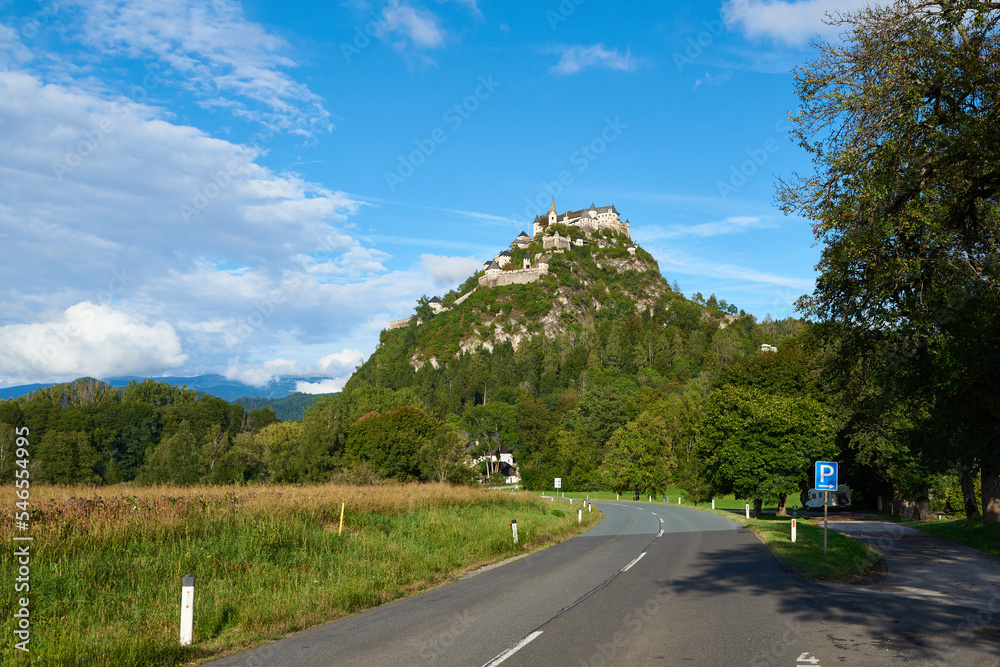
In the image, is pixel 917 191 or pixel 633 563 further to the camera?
pixel 633 563

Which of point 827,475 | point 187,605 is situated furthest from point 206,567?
point 827,475

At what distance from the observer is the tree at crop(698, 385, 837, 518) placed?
42375 mm

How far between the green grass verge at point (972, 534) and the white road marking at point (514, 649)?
19.4 meters

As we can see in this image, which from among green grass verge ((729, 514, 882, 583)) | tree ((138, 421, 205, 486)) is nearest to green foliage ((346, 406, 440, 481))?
tree ((138, 421, 205, 486))

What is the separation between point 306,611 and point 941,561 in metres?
17.9

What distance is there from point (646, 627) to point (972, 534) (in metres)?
22.8

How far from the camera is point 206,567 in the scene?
42.6 feet

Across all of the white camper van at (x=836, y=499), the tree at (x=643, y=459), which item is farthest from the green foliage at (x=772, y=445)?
the tree at (x=643, y=459)

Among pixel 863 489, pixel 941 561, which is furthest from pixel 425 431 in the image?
pixel 941 561

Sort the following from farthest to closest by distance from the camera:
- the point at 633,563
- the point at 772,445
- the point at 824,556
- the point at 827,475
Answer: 1. the point at 772,445
2. the point at 827,475
3. the point at 824,556
4. the point at 633,563

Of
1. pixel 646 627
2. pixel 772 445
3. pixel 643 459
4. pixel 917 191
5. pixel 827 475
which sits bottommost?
pixel 643 459

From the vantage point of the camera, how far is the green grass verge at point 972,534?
22578 millimetres

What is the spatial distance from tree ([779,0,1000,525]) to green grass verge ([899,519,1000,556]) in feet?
30.5

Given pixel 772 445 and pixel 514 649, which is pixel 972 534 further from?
pixel 514 649
